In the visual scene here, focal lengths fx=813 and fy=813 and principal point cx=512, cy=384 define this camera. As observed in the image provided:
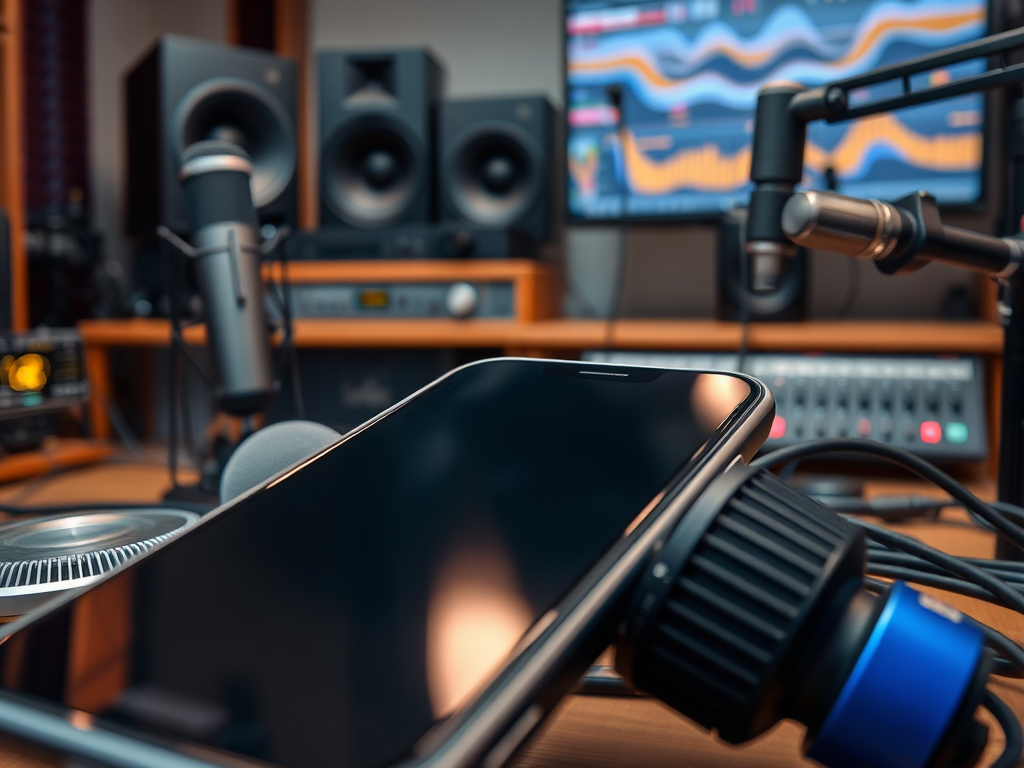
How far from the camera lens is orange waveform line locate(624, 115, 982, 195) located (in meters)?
0.95

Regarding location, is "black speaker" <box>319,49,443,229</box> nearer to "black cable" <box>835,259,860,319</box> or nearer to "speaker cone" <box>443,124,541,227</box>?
"speaker cone" <box>443,124,541,227</box>

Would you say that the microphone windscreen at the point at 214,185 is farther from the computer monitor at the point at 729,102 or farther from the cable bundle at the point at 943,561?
the computer monitor at the point at 729,102

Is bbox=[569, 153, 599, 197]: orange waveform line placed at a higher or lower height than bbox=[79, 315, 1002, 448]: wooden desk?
higher

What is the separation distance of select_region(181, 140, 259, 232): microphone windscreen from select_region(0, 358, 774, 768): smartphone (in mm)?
297

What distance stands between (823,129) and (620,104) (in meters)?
0.25

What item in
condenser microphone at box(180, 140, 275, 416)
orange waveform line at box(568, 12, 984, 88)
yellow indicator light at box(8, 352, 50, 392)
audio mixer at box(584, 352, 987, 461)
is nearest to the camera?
condenser microphone at box(180, 140, 275, 416)

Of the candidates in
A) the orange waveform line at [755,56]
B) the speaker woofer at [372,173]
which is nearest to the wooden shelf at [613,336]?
the speaker woofer at [372,173]

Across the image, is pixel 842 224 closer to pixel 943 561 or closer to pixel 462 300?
pixel 943 561

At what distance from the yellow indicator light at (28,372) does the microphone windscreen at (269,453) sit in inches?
21.2

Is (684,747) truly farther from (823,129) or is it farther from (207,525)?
(823,129)

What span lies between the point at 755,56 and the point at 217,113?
2.35 feet

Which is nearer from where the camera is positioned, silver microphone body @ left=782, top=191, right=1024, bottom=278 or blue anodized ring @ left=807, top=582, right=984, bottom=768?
blue anodized ring @ left=807, top=582, right=984, bottom=768

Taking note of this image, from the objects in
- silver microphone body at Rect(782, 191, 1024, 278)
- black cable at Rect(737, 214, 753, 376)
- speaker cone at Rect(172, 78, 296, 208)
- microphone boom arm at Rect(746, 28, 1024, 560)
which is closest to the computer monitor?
black cable at Rect(737, 214, 753, 376)

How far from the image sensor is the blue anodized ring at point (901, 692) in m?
0.20
